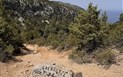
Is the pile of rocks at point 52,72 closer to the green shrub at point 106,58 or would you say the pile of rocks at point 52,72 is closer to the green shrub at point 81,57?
the green shrub at point 106,58

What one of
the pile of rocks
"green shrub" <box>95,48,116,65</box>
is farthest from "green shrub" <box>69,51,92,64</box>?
the pile of rocks

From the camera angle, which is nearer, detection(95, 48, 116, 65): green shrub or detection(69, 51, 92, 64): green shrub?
detection(95, 48, 116, 65): green shrub

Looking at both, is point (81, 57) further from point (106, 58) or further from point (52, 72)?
point (52, 72)

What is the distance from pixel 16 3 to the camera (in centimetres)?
8469

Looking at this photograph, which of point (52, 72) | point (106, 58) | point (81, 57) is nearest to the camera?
point (52, 72)

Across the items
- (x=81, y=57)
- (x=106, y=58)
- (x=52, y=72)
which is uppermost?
(x=52, y=72)

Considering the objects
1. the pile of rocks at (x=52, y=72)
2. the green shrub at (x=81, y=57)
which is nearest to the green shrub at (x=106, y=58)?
the green shrub at (x=81, y=57)

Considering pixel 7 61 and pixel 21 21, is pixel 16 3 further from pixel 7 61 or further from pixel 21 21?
pixel 7 61

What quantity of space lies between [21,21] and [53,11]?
2731 cm

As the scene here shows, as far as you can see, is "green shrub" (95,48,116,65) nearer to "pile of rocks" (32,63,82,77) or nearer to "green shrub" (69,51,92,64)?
"green shrub" (69,51,92,64)

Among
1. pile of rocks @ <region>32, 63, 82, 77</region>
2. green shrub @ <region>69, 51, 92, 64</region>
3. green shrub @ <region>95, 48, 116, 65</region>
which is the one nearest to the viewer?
pile of rocks @ <region>32, 63, 82, 77</region>

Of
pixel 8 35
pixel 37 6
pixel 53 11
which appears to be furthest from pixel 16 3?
pixel 8 35

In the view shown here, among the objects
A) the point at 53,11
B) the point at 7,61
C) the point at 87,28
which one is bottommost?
the point at 53,11

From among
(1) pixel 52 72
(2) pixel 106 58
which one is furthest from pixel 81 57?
(1) pixel 52 72
